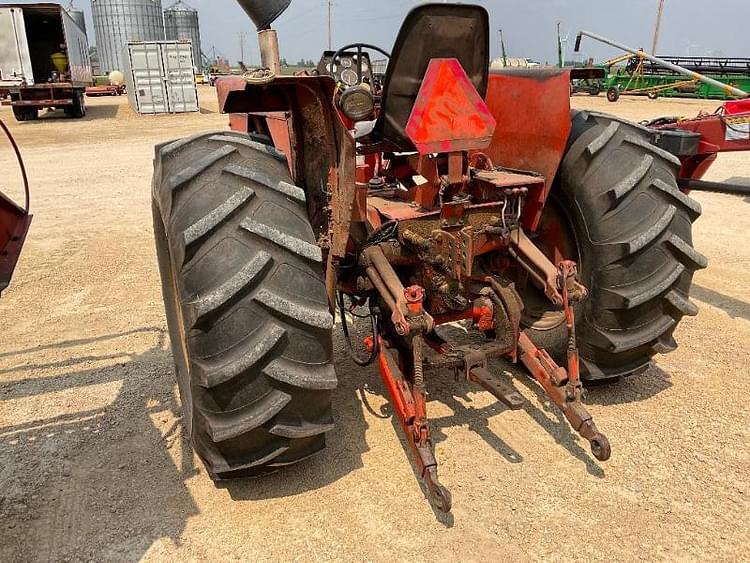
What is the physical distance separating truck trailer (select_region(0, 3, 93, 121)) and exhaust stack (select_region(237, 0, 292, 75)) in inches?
696

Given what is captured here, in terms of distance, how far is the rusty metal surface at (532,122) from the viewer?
9.84 feet

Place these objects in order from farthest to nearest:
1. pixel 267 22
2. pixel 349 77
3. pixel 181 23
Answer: pixel 181 23, pixel 349 77, pixel 267 22

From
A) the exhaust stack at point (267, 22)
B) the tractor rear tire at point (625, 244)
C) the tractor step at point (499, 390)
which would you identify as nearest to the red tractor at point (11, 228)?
the exhaust stack at point (267, 22)

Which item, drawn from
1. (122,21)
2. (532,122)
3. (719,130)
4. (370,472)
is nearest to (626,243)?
(532,122)

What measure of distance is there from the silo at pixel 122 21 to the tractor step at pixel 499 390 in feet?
199

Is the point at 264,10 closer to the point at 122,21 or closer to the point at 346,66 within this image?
the point at 346,66

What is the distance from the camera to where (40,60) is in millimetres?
20812

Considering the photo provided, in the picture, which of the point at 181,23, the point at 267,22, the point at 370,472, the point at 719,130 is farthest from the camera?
the point at 181,23

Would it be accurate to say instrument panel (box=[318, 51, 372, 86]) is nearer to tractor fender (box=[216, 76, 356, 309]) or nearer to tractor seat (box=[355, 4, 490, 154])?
tractor fender (box=[216, 76, 356, 309])

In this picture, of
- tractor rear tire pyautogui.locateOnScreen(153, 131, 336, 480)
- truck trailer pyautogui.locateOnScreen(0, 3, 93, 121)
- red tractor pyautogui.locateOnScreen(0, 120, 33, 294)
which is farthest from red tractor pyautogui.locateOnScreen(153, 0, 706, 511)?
truck trailer pyautogui.locateOnScreen(0, 3, 93, 121)

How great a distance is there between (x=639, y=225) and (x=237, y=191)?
6.18ft

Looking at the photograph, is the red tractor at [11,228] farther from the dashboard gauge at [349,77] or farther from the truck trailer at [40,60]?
the truck trailer at [40,60]

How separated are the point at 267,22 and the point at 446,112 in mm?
1260

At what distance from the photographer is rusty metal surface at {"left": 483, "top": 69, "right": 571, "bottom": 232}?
3.00 metres
